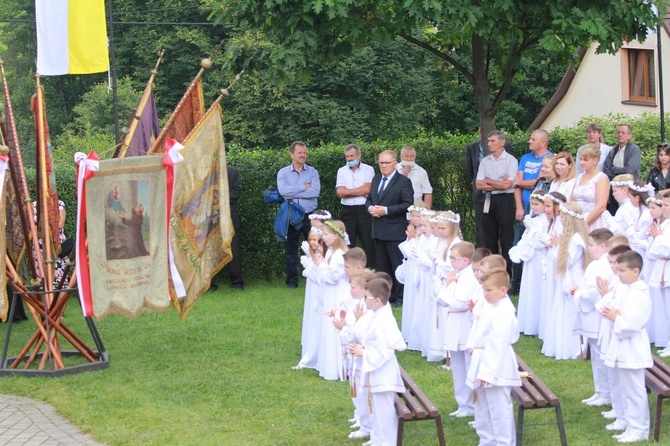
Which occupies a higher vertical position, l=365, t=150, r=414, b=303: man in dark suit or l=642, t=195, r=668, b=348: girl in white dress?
l=365, t=150, r=414, b=303: man in dark suit

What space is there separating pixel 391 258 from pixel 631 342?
606 centimetres

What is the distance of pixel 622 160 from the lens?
1324 cm

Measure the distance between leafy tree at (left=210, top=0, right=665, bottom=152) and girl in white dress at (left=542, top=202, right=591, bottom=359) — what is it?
113 inches

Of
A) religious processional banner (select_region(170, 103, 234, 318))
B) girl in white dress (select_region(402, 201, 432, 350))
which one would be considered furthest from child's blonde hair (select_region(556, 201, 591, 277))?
religious processional banner (select_region(170, 103, 234, 318))

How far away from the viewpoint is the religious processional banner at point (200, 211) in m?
10.2

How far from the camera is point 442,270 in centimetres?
1001

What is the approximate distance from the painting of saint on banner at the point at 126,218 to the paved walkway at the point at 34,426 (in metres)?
1.59

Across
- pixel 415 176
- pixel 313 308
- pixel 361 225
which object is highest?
pixel 415 176

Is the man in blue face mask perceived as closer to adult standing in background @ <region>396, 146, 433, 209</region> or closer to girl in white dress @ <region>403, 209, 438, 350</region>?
adult standing in background @ <region>396, 146, 433, 209</region>

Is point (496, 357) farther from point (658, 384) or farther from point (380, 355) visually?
point (658, 384)

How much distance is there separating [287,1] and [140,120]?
255 cm

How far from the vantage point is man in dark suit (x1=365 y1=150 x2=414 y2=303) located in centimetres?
1318

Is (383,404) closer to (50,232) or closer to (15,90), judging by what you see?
(50,232)

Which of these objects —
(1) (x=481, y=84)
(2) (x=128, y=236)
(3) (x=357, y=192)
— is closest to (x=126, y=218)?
(2) (x=128, y=236)
